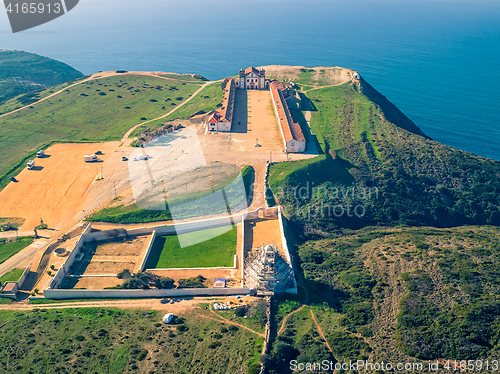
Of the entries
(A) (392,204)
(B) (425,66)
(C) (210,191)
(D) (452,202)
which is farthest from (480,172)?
(B) (425,66)

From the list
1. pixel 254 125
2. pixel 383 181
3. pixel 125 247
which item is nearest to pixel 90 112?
pixel 254 125

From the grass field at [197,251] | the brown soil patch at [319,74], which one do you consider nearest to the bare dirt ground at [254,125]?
the brown soil patch at [319,74]

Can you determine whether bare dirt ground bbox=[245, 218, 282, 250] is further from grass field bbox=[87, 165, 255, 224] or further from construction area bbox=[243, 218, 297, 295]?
grass field bbox=[87, 165, 255, 224]

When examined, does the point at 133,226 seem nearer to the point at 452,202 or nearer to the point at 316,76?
the point at 452,202

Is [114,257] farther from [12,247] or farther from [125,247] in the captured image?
[12,247]

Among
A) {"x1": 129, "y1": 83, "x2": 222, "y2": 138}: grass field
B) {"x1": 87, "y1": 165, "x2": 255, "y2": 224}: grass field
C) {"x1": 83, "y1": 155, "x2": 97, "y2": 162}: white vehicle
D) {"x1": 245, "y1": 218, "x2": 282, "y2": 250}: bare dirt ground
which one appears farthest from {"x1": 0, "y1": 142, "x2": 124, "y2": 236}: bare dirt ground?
{"x1": 245, "y1": 218, "x2": 282, "y2": 250}: bare dirt ground

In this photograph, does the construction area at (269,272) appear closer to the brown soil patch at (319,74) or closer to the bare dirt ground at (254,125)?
the bare dirt ground at (254,125)
